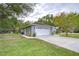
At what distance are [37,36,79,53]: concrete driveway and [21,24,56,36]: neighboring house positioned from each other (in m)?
0.06

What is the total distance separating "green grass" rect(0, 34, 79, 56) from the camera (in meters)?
2.56

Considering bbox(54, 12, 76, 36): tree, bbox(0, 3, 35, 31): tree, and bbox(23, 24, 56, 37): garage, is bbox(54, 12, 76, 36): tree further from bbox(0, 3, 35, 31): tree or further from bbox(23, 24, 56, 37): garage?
bbox(0, 3, 35, 31): tree

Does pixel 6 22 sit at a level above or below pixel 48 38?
above

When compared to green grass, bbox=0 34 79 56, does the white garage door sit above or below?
above

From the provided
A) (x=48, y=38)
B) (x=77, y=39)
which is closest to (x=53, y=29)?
(x=48, y=38)

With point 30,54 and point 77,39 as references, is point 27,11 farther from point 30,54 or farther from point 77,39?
point 77,39

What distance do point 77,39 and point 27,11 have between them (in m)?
0.68

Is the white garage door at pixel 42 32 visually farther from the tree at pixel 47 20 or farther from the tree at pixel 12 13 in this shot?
the tree at pixel 12 13

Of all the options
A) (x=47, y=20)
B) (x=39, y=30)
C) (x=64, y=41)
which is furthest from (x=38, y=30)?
(x=64, y=41)

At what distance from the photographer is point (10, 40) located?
2.59 m

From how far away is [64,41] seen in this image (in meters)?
2.58

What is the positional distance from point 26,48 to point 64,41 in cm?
46

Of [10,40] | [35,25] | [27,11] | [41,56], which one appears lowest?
[41,56]

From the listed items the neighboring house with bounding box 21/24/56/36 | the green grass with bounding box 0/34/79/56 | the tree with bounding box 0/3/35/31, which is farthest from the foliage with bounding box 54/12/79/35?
the tree with bounding box 0/3/35/31
